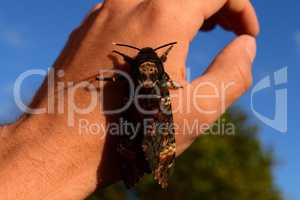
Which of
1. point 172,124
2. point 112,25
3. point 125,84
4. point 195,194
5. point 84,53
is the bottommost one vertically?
point 195,194

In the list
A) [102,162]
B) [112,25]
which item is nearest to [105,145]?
[102,162]

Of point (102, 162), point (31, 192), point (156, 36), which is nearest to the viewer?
point (31, 192)

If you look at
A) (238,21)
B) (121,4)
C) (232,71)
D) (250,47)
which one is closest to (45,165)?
(121,4)

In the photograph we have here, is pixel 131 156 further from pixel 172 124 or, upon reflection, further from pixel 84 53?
pixel 84 53

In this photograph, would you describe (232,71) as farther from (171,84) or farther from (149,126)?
(149,126)

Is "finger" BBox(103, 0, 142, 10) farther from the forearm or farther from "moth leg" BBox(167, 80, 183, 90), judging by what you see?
the forearm

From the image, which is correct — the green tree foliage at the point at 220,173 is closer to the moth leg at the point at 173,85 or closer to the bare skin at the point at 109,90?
the bare skin at the point at 109,90

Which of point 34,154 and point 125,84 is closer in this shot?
point 34,154

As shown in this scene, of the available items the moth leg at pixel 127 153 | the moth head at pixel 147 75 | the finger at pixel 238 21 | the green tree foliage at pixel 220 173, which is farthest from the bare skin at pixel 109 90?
the green tree foliage at pixel 220 173
